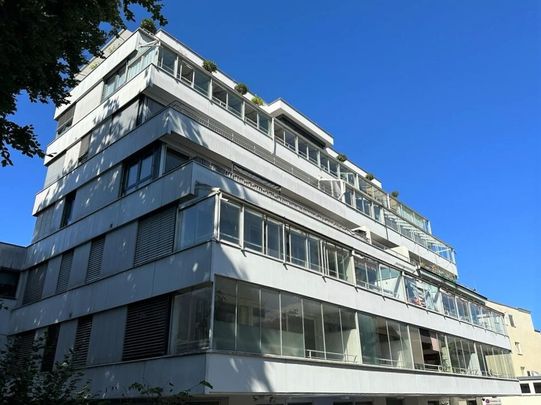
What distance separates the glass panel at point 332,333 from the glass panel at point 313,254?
159 cm

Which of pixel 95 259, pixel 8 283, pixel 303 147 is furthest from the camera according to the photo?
pixel 303 147

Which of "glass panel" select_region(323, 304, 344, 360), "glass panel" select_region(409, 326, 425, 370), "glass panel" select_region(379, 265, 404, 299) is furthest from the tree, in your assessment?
"glass panel" select_region(409, 326, 425, 370)

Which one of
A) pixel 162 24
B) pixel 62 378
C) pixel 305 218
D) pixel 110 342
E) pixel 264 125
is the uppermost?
pixel 264 125

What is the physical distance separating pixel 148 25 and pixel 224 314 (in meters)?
16.7

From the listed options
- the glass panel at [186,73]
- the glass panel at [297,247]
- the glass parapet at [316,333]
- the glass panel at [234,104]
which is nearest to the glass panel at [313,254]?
the glass panel at [297,247]

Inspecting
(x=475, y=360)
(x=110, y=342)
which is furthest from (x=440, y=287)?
(x=110, y=342)

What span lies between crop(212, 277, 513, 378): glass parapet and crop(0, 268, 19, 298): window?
16856mm

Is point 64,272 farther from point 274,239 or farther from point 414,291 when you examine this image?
point 414,291

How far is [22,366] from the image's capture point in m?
9.54

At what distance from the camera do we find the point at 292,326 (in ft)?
52.3

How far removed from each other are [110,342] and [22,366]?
26.5 ft

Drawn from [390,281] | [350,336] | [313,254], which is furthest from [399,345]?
[313,254]

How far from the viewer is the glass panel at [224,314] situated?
13.4 m

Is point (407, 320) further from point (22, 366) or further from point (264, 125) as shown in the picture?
point (22, 366)
